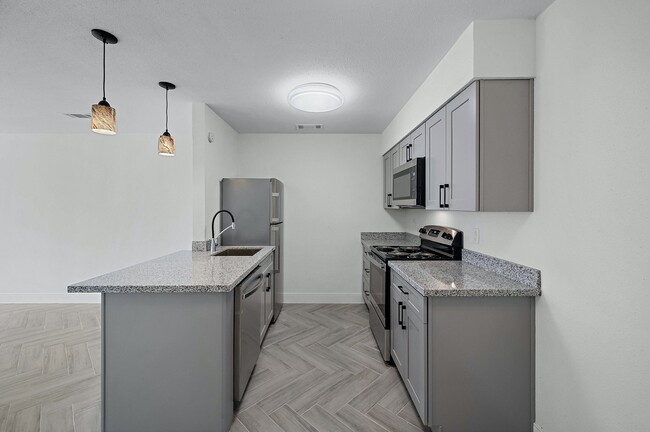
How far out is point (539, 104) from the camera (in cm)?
170

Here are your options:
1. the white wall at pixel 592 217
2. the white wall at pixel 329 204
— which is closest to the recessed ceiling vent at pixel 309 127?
the white wall at pixel 329 204

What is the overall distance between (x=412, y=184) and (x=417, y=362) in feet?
5.02

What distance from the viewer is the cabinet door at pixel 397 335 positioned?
217 centimetres

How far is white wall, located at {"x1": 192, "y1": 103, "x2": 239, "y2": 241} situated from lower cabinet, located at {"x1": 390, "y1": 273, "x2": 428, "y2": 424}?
84.2 inches

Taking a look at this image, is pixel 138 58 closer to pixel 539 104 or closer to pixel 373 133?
pixel 539 104

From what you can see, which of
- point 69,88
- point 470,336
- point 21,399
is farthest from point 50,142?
point 470,336

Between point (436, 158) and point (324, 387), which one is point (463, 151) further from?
point (324, 387)

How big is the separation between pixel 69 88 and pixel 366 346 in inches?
151

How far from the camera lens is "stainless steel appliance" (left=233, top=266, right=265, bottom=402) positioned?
1.93 metres

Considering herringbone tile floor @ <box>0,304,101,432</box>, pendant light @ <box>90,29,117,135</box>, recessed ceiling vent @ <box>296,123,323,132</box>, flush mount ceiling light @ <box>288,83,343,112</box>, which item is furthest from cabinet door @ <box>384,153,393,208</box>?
herringbone tile floor @ <box>0,304,101,432</box>

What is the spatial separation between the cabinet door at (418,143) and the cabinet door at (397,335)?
4.13 feet

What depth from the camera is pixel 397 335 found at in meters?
2.35

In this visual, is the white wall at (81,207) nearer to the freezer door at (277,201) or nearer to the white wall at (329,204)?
the freezer door at (277,201)

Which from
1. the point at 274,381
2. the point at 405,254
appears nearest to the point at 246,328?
the point at 274,381
